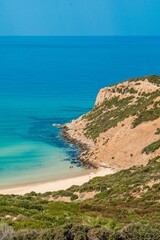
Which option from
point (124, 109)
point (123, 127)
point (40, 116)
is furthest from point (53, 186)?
point (40, 116)

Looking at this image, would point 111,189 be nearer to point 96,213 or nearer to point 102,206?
point 102,206

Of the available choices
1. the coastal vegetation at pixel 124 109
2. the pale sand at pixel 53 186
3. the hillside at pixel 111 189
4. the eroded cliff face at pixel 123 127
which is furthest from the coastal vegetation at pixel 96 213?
the coastal vegetation at pixel 124 109

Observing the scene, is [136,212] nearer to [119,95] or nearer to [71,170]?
[71,170]

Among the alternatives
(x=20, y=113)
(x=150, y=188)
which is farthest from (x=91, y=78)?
(x=150, y=188)

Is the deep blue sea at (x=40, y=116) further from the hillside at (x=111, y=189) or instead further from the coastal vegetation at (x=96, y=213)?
the coastal vegetation at (x=96, y=213)

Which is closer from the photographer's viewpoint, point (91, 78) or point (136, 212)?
point (136, 212)

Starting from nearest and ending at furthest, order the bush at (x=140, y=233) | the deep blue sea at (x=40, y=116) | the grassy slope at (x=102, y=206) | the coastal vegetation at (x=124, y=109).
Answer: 1. the bush at (x=140, y=233)
2. the grassy slope at (x=102, y=206)
3. the deep blue sea at (x=40, y=116)
4. the coastal vegetation at (x=124, y=109)
